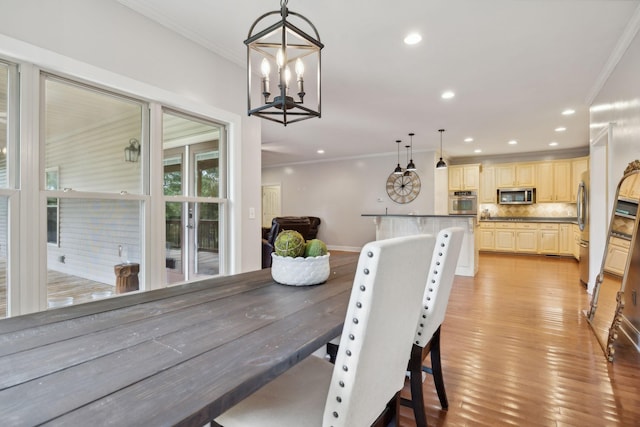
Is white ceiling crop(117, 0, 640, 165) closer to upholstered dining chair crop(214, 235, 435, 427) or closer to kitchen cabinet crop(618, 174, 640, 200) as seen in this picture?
kitchen cabinet crop(618, 174, 640, 200)

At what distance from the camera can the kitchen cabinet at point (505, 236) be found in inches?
307

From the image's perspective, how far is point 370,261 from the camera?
76 cm

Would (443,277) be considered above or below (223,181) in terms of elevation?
below

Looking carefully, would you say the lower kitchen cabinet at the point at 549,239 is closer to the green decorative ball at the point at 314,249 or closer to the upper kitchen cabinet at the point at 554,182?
the upper kitchen cabinet at the point at 554,182

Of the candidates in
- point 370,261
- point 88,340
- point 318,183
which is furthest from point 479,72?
point 318,183

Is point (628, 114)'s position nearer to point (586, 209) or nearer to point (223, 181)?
point (586, 209)

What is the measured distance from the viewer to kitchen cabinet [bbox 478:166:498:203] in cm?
829

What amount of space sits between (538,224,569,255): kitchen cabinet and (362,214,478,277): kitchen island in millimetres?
3013

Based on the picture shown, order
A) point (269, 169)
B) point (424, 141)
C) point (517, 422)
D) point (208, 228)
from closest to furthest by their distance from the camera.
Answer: point (517, 422), point (208, 228), point (424, 141), point (269, 169)

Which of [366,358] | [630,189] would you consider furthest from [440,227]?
[366,358]

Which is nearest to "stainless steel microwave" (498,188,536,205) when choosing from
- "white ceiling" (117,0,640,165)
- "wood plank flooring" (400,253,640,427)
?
"white ceiling" (117,0,640,165)

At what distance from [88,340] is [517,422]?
2.02 m

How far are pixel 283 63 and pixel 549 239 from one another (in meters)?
8.12

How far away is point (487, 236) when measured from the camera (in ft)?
26.6
